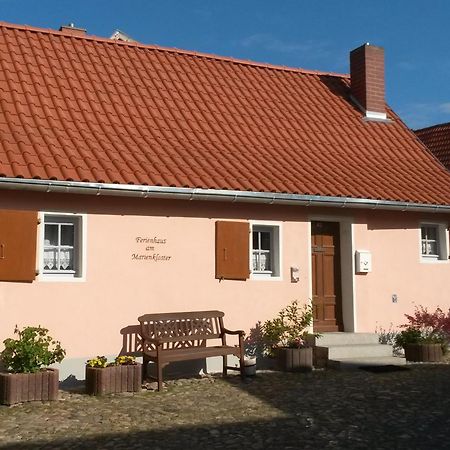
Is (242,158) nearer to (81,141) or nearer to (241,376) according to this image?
(81,141)

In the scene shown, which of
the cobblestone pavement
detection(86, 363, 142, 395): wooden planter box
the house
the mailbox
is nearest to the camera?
the cobblestone pavement

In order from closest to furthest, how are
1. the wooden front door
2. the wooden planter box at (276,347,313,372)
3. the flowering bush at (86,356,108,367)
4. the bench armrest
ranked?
the flowering bush at (86,356,108,367) → the bench armrest → the wooden planter box at (276,347,313,372) → the wooden front door

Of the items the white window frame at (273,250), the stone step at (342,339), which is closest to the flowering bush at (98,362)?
the white window frame at (273,250)

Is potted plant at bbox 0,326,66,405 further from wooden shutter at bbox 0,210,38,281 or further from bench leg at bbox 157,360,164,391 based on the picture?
bench leg at bbox 157,360,164,391

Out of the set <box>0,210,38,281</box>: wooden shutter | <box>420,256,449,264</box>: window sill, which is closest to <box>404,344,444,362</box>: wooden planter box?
<box>420,256,449,264</box>: window sill

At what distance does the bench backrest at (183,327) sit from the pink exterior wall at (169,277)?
0.98ft

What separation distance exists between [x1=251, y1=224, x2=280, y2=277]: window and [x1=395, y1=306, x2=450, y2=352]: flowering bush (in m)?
2.69

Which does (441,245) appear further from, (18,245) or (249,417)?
(18,245)

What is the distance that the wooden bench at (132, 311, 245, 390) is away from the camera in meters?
9.06

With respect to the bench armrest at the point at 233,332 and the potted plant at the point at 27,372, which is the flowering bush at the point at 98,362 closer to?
the potted plant at the point at 27,372

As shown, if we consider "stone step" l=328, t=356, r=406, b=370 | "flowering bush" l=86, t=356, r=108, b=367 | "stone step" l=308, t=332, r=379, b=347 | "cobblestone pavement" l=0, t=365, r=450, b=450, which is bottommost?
"cobblestone pavement" l=0, t=365, r=450, b=450

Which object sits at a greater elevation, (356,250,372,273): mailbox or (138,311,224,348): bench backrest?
(356,250,372,273): mailbox

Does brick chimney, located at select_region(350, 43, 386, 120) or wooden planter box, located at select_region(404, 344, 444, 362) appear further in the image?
brick chimney, located at select_region(350, 43, 386, 120)

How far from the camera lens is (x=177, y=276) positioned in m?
9.98
